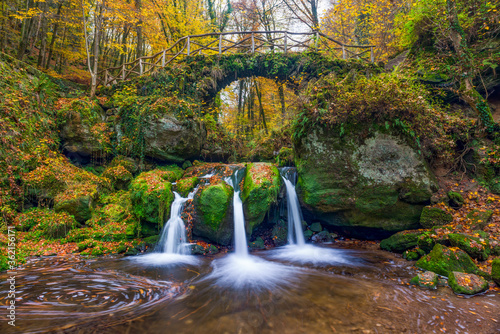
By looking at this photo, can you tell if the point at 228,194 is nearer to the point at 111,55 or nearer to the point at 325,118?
the point at 325,118

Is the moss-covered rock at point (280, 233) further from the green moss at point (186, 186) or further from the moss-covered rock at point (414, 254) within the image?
the green moss at point (186, 186)

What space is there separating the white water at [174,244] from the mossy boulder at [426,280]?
4.68 metres

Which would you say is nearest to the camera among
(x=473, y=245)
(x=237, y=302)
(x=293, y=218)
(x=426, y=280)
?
(x=237, y=302)

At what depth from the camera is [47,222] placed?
20.9 ft

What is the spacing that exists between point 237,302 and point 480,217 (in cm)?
576

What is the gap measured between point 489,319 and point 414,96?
17.7 feet

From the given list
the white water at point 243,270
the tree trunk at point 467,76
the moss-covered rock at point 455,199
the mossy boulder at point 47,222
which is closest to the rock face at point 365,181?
the moss-covered rock at point 455,199

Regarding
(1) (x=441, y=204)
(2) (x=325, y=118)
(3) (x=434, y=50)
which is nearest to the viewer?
(1) (x=441, y=204)

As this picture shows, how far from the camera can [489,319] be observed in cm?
277

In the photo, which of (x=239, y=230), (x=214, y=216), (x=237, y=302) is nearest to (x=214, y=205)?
(x=214, y=216)

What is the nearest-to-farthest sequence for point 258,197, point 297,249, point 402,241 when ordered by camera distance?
point 402,241 < point 297,249 < point 258,197

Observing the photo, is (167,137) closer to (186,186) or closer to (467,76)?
(186,186)

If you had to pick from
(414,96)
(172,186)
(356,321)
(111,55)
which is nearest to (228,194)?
(172,186)

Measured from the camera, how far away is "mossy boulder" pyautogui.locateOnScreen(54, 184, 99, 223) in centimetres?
682
